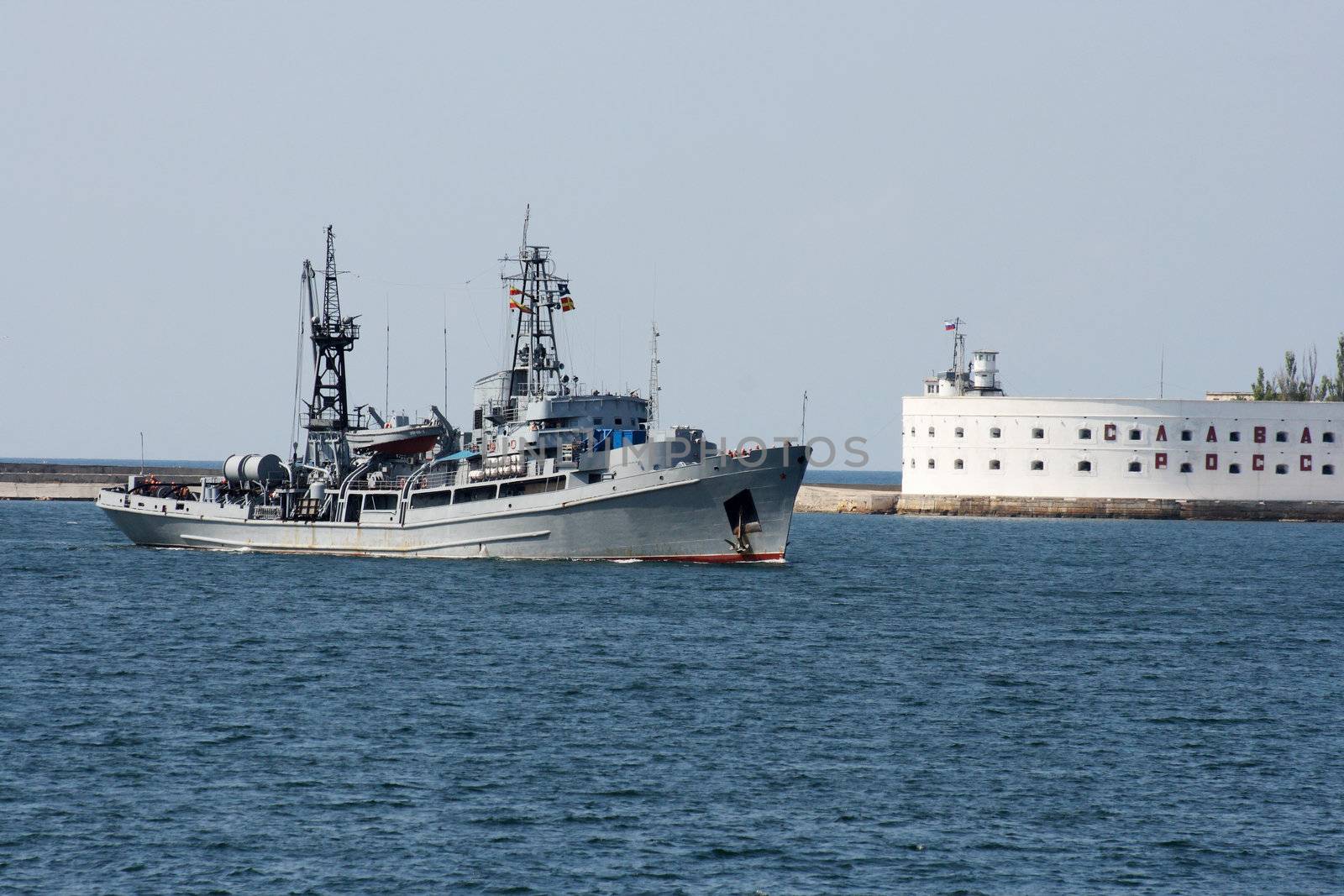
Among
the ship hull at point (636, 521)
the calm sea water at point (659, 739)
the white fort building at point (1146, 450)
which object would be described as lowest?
the calm sea water at point (659, 739)

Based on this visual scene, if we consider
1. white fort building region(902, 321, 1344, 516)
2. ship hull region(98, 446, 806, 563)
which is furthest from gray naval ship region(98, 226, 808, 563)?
white fort building region(902, 321, 1344, 516)

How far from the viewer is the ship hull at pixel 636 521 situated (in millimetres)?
48969

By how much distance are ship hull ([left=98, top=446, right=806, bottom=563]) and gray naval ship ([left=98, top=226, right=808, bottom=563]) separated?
0.05 meters

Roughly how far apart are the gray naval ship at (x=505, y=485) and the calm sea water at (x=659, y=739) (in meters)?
2.74

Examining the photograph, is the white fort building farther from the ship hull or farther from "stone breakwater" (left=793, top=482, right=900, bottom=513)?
the ship hull

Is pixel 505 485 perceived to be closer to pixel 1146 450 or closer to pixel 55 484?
pixel 1146 450

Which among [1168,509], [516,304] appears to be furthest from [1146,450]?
[516,304]

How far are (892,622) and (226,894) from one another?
86.1ft

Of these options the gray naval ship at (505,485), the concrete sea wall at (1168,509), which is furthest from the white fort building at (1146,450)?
the gray naval ship at (505,485)

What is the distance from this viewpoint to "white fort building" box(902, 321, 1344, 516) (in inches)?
3671

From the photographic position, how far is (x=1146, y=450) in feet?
307

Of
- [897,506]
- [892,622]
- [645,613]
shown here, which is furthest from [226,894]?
[897,506]

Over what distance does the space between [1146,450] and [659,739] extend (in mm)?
75507

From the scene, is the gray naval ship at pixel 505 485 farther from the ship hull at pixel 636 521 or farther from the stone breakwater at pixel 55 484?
the stone breakwater at pixel 55 484
